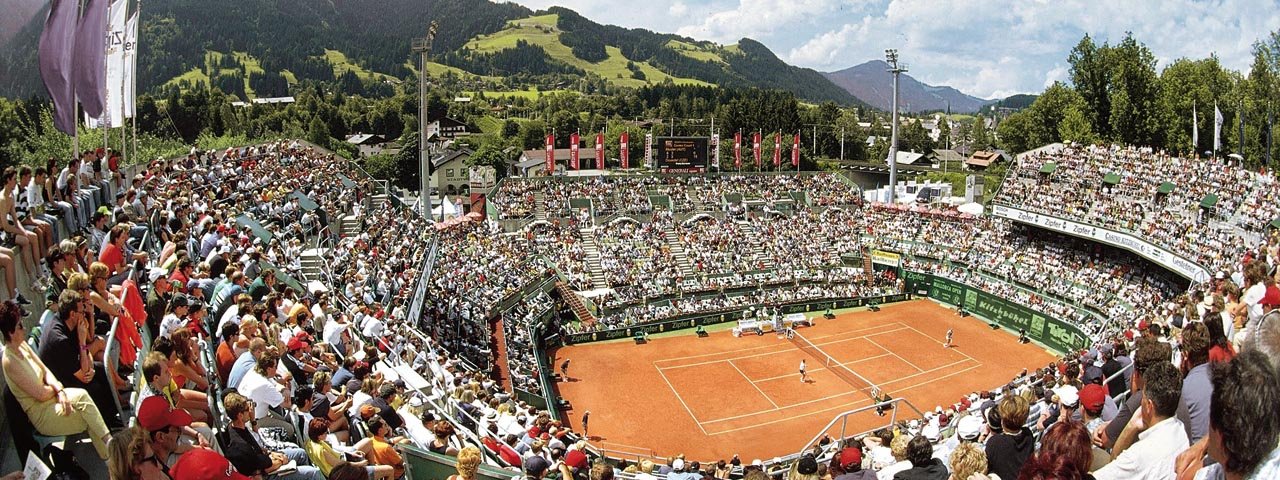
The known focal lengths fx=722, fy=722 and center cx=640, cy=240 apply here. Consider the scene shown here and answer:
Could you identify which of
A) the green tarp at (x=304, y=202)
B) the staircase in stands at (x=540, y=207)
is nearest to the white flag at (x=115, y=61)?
the green tarp at (x=304, y=202)

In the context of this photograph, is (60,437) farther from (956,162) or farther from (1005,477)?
(956,162)

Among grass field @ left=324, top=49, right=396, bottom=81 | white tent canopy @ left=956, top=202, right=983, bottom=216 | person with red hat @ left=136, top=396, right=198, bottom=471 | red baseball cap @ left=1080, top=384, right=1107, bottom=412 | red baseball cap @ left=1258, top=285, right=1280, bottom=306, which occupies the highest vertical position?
grass field @ left=324, top=49, right=396, bottom=81

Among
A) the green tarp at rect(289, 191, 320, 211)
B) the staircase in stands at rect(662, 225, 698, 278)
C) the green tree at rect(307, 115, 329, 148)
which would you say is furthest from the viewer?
the green tree at rect(307, 115, 329, 148)

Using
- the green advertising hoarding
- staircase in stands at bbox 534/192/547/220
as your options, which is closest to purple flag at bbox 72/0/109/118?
Result: staircase in stands at bbox 534/192/547/220

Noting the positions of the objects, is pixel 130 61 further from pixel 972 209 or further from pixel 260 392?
pixel 972 209

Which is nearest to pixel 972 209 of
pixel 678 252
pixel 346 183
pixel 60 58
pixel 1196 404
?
pixel 678 252

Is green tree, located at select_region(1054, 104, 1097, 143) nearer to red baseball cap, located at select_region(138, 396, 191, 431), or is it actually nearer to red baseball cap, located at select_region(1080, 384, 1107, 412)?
red baseball cap, located at select_region(1080, 384, 1107, 412)

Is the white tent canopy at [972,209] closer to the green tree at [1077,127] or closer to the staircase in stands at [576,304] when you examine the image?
the green tree at [1077,127]

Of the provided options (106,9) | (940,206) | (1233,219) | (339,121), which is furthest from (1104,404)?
(339,121)
